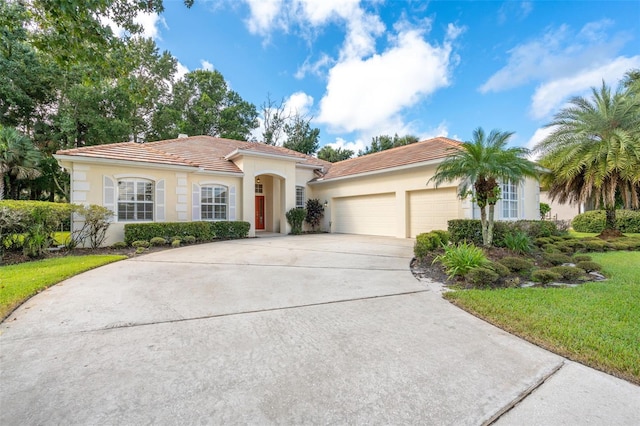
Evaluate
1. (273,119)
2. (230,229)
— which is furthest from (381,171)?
(273,119)

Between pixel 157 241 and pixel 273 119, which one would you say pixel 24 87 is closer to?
pixel 157 241

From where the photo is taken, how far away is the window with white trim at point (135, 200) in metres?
11.9

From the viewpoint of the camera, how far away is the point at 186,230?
1215 cm

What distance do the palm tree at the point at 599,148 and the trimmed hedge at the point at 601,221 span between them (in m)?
4.71

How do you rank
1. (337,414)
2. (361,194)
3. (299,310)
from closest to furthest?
(337,414) → (299,310) → (361,194)

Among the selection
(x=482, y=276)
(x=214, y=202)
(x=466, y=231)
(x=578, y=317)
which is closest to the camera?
(x=578, y=317)

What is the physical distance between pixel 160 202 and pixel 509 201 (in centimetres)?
1577

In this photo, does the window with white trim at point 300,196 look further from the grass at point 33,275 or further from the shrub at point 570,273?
the shrub at point 570,273

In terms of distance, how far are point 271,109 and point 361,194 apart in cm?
2202

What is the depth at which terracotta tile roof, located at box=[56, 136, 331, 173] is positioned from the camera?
38.3ft

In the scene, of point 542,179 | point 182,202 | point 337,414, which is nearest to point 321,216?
point 182,202

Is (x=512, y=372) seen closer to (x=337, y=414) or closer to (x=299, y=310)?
(x=337, y=414)

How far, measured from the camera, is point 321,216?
1842 cm

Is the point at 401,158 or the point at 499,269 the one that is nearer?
the point at 499,269
